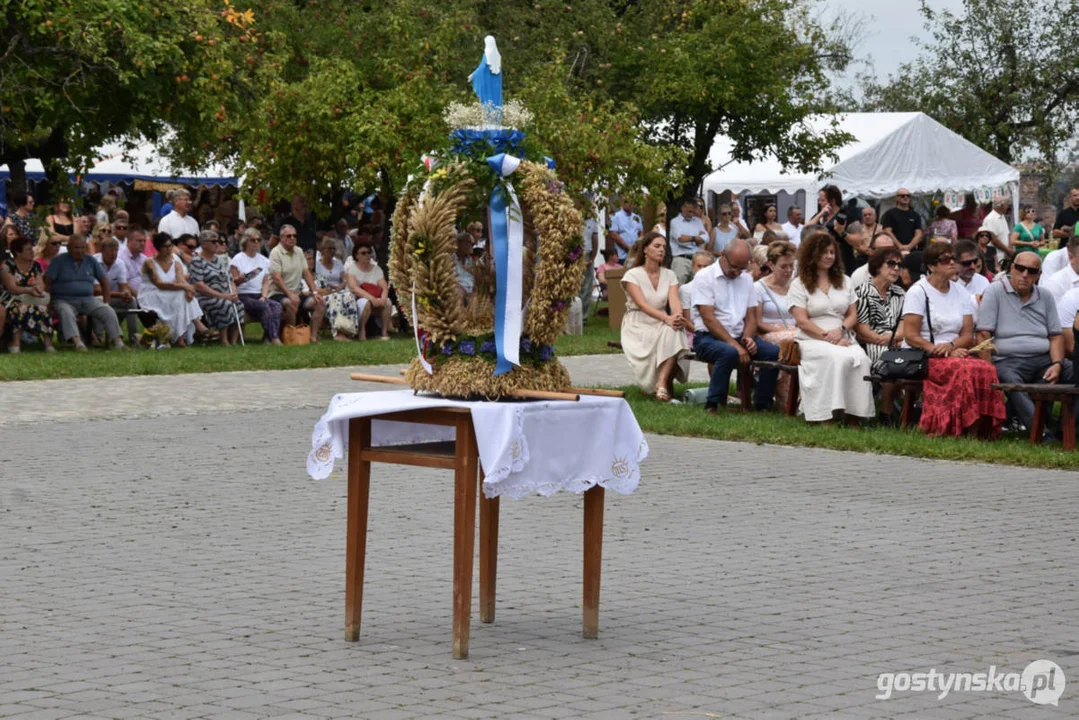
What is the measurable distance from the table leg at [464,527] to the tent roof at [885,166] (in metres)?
26.7

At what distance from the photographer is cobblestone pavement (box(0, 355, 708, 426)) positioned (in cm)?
1498

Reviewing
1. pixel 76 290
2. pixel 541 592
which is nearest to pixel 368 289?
pixel 76 290

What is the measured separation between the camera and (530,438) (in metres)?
6.47

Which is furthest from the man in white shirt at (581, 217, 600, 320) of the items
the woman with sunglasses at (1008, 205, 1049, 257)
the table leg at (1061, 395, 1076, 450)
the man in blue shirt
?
the table leg at (1061, 395, 1076, 450)

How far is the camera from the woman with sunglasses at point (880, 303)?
14.6 m

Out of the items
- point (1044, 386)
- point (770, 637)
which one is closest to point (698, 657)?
point (770, 637)

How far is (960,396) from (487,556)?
7.24 meters

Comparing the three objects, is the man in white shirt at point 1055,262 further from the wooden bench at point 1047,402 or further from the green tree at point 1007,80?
the green tree at point 1007,80

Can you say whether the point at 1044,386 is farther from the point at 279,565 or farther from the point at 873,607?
the point at 279,565

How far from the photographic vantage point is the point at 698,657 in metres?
6.41

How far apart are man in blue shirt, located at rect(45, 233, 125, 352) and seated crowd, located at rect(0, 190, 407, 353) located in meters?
0.01

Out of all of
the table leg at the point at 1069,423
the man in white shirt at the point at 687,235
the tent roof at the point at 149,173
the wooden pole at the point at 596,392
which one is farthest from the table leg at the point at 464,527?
the tent roof at the point at 149,173

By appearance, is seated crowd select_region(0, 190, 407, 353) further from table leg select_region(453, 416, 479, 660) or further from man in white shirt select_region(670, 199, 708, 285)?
table leg select_region(453, 416, 479, 660)

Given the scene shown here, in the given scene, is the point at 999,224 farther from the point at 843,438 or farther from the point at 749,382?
the point at 843,438
